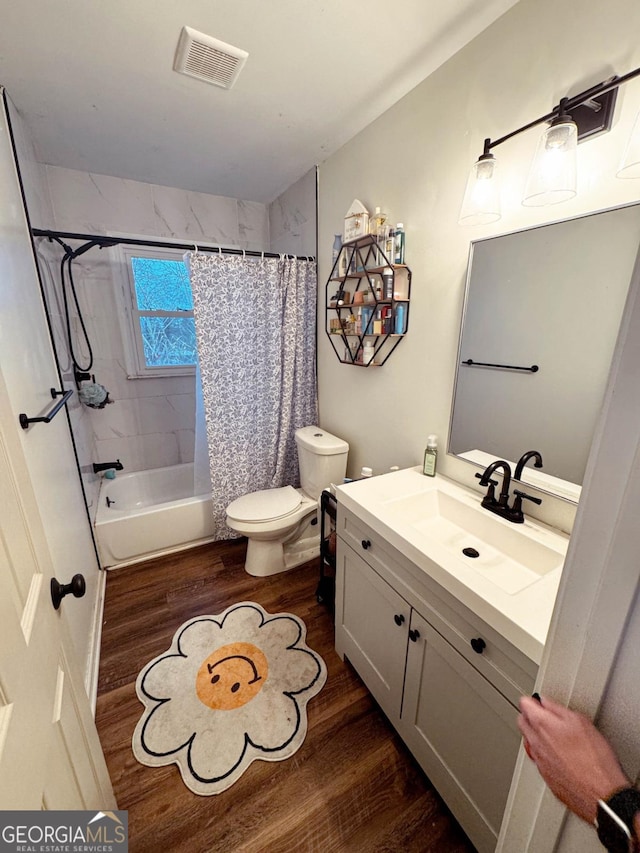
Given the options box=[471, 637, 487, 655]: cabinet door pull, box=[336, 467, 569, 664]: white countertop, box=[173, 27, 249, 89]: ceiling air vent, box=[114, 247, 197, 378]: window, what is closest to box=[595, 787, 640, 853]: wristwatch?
box=[336, 467, 569, 664]: white countertop

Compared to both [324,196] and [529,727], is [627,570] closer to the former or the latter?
[529,727]

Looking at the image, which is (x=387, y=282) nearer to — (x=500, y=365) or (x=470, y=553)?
(x=500, y=365)

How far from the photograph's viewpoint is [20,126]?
5.55 ft

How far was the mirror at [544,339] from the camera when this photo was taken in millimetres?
995

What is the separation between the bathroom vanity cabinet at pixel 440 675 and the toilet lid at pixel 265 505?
0.72 m

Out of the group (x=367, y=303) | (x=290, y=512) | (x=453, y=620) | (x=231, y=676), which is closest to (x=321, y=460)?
(x=290, y=512)

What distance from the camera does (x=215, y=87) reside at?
4.92 feet

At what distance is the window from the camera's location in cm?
259

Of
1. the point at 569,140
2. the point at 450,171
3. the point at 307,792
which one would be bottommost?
the point at 307,792

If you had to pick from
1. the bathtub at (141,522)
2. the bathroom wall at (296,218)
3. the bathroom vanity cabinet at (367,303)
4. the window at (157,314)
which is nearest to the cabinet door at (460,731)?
the bathroom vanity cabinet at (367,303)

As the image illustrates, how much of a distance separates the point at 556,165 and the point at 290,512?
6.14 feet

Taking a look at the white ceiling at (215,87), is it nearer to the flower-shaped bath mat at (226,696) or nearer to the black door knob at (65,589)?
the black door knob at (65,589)

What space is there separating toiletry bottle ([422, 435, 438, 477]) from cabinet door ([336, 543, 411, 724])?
493 millimetres

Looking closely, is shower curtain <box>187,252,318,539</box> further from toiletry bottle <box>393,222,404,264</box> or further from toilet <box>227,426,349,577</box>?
toiletry bottle <box>393,222,404,264</box>
